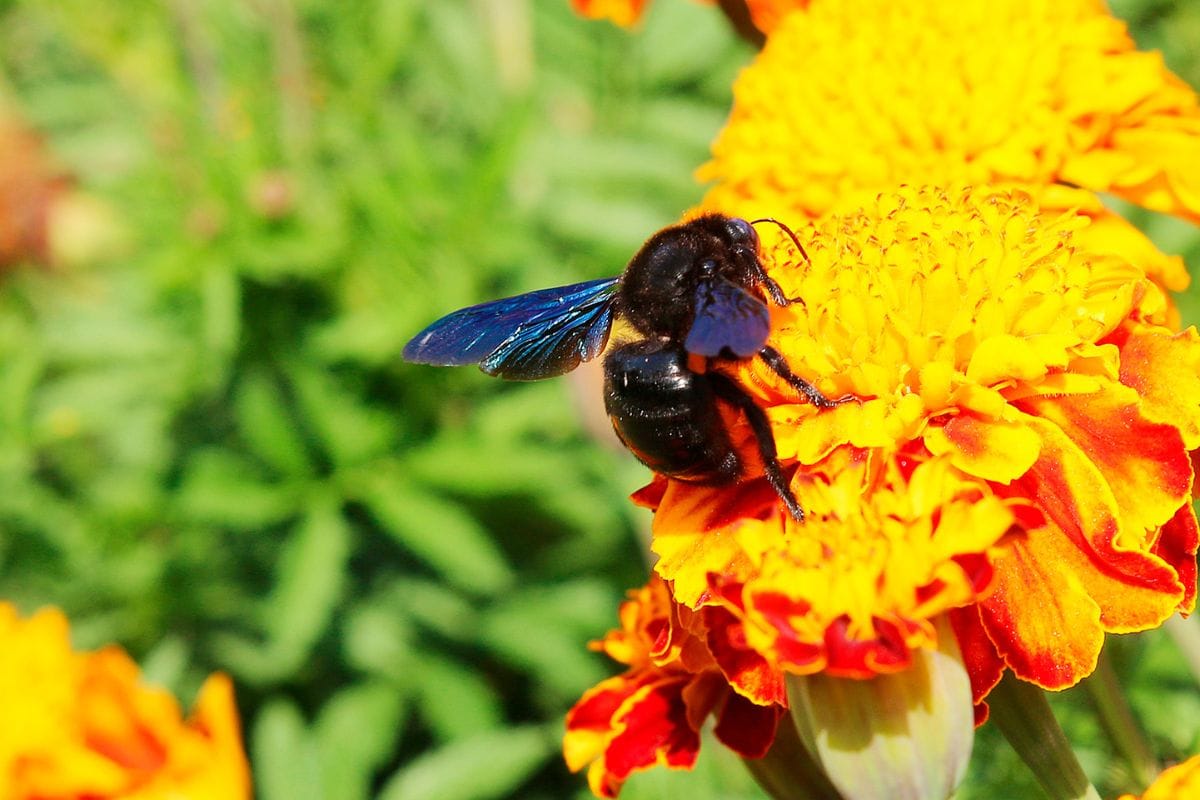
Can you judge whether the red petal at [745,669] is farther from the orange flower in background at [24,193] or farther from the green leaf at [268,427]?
the orange flower in background at [24,193]

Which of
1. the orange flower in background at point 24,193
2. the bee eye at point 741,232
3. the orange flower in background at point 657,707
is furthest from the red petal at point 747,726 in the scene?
the orange flower in background at point 24,193

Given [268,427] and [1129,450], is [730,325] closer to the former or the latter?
[1129,450]

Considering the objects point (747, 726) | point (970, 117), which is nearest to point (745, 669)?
point (747, 726)

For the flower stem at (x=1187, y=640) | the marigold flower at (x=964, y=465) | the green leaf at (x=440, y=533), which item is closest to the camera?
the marigold flower at (x=964, y=465)

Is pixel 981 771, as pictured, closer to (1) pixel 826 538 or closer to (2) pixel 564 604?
(1) pixel 826 538

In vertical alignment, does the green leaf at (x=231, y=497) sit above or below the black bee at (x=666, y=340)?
below
